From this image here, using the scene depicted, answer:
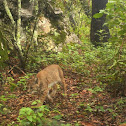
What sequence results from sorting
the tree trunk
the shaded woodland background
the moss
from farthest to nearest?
1. the tree trunk
2. the moss
3. the shaded woodland background

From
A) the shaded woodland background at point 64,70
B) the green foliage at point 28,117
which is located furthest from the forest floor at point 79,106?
the green foliage at point 28,117

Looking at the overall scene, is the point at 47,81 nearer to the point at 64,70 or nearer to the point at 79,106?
the point at 79,106

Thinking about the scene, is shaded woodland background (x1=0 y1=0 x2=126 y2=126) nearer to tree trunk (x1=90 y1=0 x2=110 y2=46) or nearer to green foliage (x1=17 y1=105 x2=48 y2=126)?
green foliage (x1=17 y1=105 x2=48 y2=126)

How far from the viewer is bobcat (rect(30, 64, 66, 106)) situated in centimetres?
497

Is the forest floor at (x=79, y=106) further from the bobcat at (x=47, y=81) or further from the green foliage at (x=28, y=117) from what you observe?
the green foliage at (x=28, y=117)

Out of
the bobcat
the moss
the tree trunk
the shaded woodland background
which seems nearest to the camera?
the shaded woodland background

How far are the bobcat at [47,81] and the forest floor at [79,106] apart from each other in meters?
0.26

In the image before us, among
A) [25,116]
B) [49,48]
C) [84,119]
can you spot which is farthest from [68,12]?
[25,116]

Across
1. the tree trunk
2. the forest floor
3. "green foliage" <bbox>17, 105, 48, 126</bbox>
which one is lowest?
the forest floor

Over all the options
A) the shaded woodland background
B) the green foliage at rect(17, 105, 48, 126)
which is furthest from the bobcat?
the green foliage at rect(17, 105, 48, 126)

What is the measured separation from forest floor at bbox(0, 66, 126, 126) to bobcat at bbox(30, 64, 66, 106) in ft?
0.84

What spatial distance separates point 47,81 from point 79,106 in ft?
3.48

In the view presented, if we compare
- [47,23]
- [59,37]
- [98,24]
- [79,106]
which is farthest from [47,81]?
[98,24]

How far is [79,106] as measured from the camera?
495 centimetres
